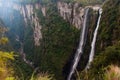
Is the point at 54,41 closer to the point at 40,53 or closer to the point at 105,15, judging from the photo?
the point at 40,53

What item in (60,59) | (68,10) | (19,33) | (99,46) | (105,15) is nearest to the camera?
(99,46)

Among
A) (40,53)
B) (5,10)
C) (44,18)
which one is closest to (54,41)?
(40,53)

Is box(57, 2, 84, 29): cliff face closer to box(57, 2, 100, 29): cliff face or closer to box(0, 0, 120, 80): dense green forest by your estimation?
box(57, 2, 100, 29): cliff face

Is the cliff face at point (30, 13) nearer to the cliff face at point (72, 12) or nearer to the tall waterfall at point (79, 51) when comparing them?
the cliff face at point (72, 12)

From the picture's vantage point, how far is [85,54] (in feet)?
220

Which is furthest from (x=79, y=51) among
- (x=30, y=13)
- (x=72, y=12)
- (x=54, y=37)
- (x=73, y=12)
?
(x=30, y=13)

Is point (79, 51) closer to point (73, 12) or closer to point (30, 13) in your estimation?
point (73, 12)

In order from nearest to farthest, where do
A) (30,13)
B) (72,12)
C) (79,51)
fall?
(79,51) < (72,12) < (30,13)

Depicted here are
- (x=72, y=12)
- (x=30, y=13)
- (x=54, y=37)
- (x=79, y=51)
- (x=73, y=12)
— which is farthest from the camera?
(x=30, y=13)

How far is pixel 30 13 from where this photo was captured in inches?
3900

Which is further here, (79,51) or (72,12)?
(72,12)

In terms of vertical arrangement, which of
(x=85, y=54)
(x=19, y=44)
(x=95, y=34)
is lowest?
(x=19, y=44)

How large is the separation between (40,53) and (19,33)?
67.8 ft

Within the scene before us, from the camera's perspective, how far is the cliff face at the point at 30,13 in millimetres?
93750
